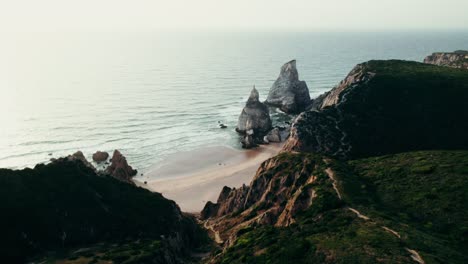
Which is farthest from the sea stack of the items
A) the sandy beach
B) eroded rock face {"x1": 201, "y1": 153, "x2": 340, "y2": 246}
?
eroded rock face {"x1": 201, "y1": 153, "x2": 340, "y2": 246}

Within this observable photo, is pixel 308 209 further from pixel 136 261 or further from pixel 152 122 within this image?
pixel 152 122

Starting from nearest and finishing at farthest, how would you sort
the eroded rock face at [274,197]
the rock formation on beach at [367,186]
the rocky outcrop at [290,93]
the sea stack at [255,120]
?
the rock formation on beach at [367,186] < the eroded rock face at [274,197] < the sea stack at [255,120] < the rocky outcrop at [290,93]

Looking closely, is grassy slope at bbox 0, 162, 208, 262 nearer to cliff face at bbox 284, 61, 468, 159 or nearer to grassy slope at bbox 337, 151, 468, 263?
grassy slope at bbox 337, 151, 468, 263

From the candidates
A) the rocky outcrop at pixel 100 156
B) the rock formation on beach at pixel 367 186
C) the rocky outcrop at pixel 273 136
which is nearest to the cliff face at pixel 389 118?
the rock formation on beach at pixel 367 186

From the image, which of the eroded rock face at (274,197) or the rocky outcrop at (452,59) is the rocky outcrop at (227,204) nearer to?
the eroded rock face at (274,197)

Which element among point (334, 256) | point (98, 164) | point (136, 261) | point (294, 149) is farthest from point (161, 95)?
point (334, 256)

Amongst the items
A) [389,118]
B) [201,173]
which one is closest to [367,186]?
[389,118]
